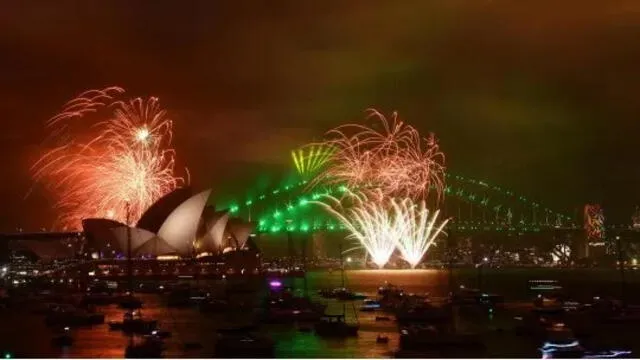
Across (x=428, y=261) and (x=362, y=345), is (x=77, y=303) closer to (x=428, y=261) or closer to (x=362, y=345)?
(x=362, y=345)

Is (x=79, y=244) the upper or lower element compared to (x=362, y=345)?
upper

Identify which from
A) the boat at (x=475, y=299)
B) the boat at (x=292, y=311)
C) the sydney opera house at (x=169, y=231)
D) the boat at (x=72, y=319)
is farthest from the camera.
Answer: the sydney opera house at (x=169, y=231)

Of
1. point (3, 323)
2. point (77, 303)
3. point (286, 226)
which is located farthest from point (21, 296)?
point (286, 226)

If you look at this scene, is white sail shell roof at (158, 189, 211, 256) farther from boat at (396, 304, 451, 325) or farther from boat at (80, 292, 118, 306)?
boat at (396, 304, 451, 325)

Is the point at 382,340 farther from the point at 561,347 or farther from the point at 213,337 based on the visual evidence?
the point at 213,337

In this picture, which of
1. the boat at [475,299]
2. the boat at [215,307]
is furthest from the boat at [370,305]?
the boat at [215,307]

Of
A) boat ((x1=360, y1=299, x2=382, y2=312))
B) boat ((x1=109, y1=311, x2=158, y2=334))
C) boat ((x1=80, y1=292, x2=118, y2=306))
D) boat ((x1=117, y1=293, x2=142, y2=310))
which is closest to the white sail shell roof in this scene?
boat ((x1=80, y1=292, x2=118, y2=306))

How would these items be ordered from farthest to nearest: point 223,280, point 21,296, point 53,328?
1. point 223,280
2. point 21,296
3. point 53,328

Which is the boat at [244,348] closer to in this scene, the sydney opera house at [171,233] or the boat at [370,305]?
the boat at [370,305]

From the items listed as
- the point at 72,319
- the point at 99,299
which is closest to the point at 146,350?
the point at 72,319
